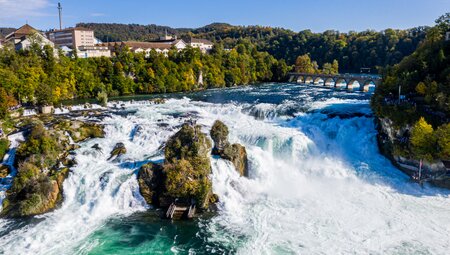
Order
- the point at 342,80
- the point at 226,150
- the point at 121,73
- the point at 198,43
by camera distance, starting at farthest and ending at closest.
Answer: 1. the point at 198,43
2. the point at 342,80
3. the point at 121,73
4. the point at 226,150

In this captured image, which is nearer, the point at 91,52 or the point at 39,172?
the point at 39,172

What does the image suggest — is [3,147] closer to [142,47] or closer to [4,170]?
[4,170]

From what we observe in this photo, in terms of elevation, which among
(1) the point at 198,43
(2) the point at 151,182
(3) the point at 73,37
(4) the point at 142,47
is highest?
(3) the point at 73,37

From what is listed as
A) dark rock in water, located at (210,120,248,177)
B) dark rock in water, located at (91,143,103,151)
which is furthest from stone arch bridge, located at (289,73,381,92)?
dark rock in water, located at (91,143,103,151)

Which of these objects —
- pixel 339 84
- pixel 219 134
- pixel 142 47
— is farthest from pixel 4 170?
pixel 142 47

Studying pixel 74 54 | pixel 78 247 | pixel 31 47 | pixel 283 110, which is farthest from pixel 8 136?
pixel 74 54

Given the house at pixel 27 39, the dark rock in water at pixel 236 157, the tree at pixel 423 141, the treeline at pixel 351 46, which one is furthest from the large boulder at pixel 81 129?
the treeline at pixel 351 46
